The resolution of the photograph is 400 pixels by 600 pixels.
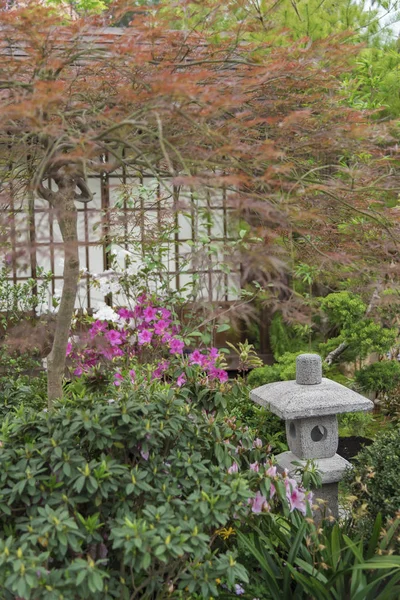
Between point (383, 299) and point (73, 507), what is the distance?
162cm

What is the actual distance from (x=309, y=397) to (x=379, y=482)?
773 mm

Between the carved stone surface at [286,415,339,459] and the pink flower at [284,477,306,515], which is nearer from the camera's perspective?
the pink flower at [284,477,306,515]

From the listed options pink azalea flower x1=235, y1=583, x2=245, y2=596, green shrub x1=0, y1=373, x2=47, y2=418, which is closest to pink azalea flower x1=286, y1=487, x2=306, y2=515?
pink azalea flower x1=235, y1=583, x2=245, y2=596

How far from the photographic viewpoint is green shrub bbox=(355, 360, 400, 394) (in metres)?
5.93

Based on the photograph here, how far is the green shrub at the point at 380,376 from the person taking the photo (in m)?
5.93

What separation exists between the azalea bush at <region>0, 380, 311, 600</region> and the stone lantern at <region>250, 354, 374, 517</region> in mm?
796

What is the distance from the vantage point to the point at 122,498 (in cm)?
249

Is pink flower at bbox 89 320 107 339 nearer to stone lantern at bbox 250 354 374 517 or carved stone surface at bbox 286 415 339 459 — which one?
stone lantern at bbox 250 354 374 517

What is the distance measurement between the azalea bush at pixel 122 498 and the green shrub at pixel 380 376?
312cm

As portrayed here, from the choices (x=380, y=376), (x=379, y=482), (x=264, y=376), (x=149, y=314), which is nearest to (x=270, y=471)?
(x=379, y=482)

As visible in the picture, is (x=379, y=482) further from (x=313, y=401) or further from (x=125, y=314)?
(x=125, y=314)

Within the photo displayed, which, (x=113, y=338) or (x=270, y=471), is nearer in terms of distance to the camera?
(x=270, y=471)

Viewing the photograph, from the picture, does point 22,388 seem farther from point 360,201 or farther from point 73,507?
point 360,201

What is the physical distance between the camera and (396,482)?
2988 mm
